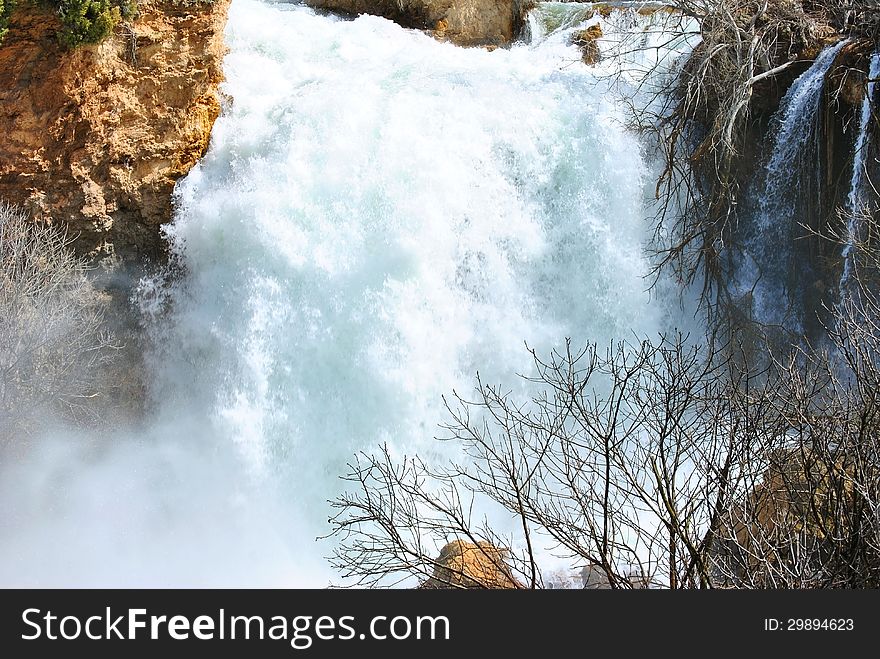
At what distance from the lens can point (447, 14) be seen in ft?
55.6

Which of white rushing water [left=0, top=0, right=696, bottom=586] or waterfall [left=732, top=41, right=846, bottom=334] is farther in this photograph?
white rushing water [left=0, top=0, right=696, bottom=586]

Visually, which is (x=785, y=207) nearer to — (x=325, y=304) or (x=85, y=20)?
(x=325, y=304)

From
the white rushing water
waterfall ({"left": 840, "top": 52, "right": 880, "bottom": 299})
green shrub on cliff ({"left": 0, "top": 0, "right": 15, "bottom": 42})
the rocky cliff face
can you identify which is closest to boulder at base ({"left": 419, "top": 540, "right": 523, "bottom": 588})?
the white rushing water

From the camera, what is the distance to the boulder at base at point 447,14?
1691cm

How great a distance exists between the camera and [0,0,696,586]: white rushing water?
1130 cm

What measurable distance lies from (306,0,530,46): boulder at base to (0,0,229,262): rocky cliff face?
4499 millimetres

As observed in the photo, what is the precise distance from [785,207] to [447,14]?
8.20 metres

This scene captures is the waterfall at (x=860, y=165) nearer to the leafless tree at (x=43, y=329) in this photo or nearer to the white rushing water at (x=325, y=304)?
the white rushing water at (x=325, y=304)

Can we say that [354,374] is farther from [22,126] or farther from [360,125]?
[22,126]

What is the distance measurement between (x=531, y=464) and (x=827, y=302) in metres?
4.36

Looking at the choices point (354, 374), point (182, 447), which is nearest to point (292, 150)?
point (354, 374)

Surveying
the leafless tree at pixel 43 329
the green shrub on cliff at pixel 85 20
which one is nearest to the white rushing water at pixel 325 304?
the leafless tree at pixel 43 329

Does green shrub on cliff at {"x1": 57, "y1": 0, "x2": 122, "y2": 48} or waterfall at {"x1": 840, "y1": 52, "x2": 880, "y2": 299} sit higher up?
green shrub on cliff at {"x1": 57, "y1": 0, "x2": 122, "y2": 48}

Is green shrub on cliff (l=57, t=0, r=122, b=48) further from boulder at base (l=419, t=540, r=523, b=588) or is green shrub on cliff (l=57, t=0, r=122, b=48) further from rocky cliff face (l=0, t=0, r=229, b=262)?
boulder at base (l=419, t=540, r=523, b=588)
